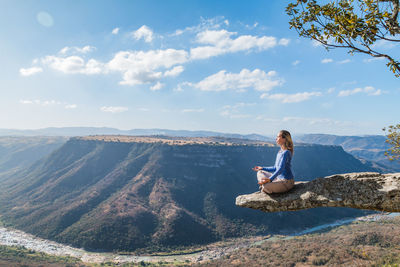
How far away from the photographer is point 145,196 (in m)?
122

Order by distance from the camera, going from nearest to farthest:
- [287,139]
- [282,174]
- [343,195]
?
[343,195], [282,174], [287,139]

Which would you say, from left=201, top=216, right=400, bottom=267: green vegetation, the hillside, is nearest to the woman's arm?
left=201, top=216, right=400, bottom=267: green vegetation

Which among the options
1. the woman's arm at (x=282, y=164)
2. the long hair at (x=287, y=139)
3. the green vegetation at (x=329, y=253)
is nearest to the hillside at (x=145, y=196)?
the green vegetation at (x=329, y=253)

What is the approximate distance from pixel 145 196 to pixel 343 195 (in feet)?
404

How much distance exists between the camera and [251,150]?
174750mm

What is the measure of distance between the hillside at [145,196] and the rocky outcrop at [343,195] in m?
99.2

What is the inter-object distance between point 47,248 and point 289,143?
4477 inches

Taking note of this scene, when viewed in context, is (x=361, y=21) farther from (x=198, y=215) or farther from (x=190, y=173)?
(x=190, y=173)

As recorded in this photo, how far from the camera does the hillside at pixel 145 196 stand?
102 m

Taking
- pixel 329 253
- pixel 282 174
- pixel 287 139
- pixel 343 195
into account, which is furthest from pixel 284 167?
pixel 329 253

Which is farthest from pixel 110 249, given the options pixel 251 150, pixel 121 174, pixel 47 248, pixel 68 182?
pixel 251 150

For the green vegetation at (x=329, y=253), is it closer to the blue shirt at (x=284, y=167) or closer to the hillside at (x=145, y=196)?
the hillside at (x=145, y=196)

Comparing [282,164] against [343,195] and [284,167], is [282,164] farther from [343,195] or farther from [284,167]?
[343,195]

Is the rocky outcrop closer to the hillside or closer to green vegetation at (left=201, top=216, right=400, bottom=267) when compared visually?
green vegetation at (left=201, top=216, right=400, bottom=267)
